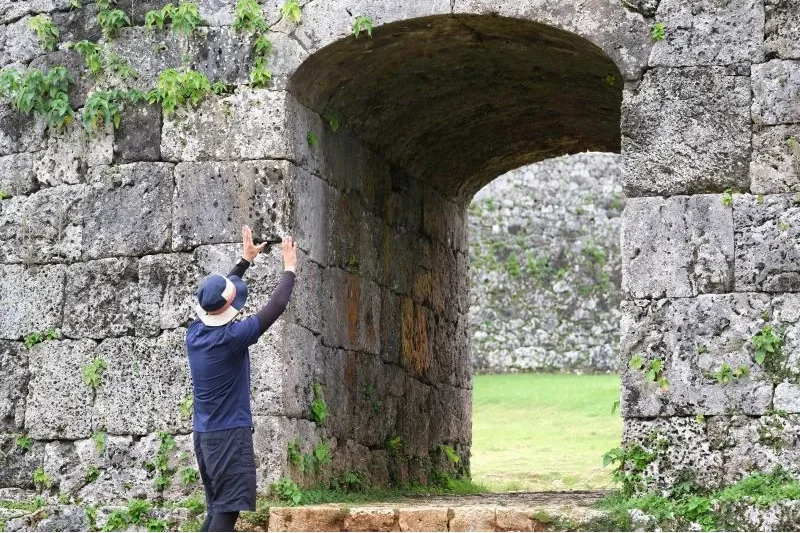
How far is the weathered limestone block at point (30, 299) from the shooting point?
802 cm

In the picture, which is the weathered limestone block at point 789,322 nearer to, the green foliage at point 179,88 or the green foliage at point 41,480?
the green foliage at point 179,88

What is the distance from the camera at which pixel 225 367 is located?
21.0 ft

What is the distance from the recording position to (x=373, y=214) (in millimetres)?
9297

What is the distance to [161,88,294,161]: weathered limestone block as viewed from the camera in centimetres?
773

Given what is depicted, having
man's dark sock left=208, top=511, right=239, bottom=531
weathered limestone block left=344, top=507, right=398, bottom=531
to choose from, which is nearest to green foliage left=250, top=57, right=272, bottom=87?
weathered limestone block left=344, top=507, right=398, bottom=531

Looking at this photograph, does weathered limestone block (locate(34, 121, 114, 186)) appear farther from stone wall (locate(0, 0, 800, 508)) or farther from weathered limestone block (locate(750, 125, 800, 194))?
weathered limestone block (locate(750, 125, 800, 194))

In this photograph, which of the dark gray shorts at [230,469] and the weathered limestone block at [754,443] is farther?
the weathered limestone block at [754,443]

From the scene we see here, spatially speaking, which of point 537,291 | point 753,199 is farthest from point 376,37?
point 537,291

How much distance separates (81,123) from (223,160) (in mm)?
978

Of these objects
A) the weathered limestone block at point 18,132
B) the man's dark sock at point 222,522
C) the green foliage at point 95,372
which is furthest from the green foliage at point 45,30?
the man's dark sock at point 222,522

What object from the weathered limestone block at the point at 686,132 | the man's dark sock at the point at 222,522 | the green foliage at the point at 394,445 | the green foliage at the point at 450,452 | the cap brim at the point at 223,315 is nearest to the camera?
the man's dark sock at the point at 222,522

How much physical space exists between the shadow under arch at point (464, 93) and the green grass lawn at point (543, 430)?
2.62 meters

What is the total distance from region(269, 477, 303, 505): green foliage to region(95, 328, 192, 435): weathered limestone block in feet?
2.02

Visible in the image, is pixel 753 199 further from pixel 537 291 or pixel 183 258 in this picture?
pixel 537 291
